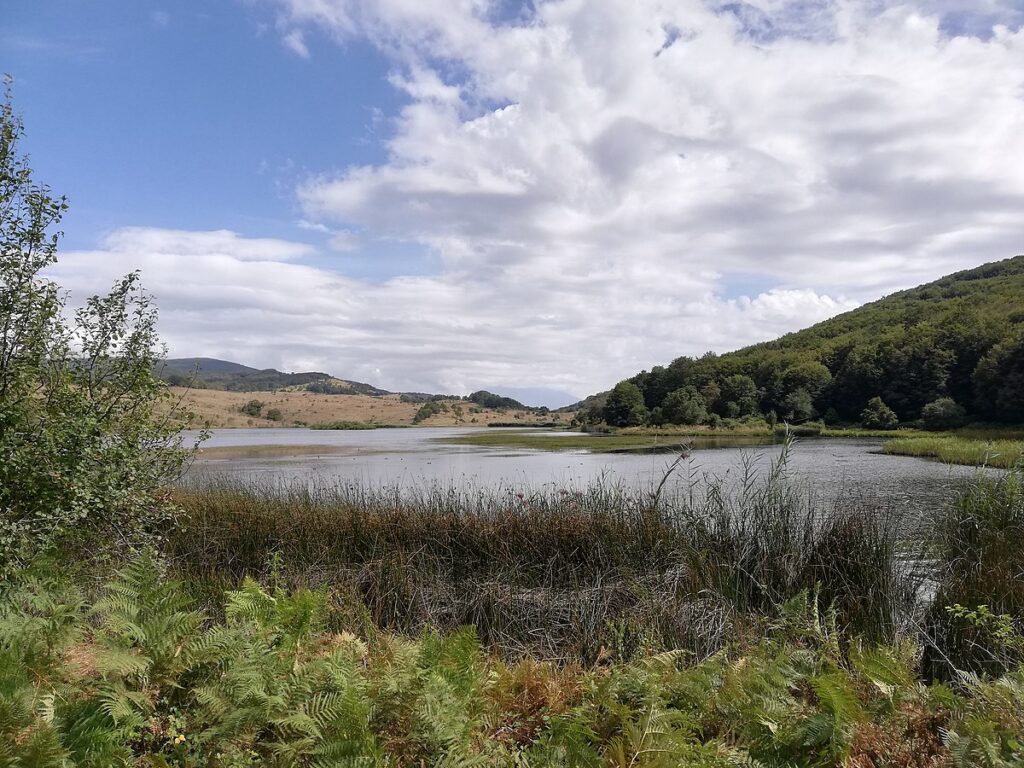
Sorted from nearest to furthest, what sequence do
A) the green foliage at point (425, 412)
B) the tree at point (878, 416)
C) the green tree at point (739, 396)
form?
the tree at point (878, 416) → the green tree at point (739, 396) → the green foliage at point (425, 412)

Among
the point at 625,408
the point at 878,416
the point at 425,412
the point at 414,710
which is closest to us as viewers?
the point at 414,710

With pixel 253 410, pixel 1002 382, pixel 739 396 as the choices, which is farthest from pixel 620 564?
pixel 253 410

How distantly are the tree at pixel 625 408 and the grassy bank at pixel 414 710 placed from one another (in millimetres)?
80887

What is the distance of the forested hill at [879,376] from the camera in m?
60.7

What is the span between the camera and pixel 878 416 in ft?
221

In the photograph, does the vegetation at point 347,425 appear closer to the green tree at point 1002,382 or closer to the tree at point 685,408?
the tree at point 685,408

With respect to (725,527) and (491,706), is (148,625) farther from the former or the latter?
(725,527)

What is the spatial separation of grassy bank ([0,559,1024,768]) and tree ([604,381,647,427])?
80.9m

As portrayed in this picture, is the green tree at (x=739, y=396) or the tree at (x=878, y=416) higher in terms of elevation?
the green tree at (x=739, y=396)

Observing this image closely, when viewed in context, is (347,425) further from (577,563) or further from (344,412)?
(577,563)

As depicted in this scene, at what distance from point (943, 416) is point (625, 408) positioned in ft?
124

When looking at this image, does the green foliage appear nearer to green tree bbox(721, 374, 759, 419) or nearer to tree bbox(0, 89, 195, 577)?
green tree bbox(721, 374, 759, 419)

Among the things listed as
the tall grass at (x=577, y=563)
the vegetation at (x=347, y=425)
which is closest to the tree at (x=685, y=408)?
the vegetation at (x=347, y=425)

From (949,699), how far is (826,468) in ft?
79.2
